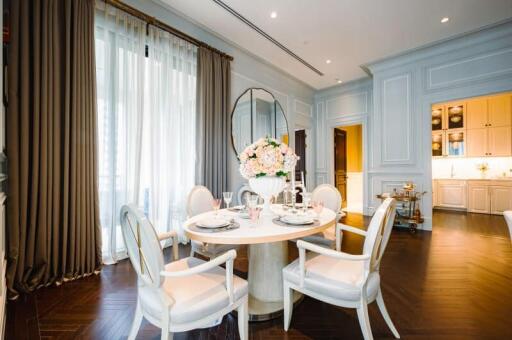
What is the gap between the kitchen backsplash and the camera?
17.4 feet

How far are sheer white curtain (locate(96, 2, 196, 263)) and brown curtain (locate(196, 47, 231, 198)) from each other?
11 cm

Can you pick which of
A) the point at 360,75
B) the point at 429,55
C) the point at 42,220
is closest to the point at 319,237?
the point at 42,220

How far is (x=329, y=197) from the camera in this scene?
2559 mm

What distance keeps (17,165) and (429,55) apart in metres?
5.78

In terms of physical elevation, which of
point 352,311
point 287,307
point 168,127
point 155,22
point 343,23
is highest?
point 343,23

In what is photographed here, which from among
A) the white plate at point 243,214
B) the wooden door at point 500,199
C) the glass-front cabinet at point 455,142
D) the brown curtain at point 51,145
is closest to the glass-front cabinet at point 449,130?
the glass-front cabinet at point 455,142

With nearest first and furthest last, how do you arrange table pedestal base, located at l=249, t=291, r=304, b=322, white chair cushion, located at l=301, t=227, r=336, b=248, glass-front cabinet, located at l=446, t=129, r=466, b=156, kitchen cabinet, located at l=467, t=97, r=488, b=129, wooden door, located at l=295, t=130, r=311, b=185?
1. table pedestal base, located at l=249, t=291, r=304, b=322
2. white chair cushion, located at l=301, t=227, r=336, b=248
3. kitchen cabinet, located at l=467, t=97, r=488, b=129
4. glass-front cabinet, located at l=446, t=129, r=466, b=156
5. wooden door, located at l=295, t=130, r=311, b=185

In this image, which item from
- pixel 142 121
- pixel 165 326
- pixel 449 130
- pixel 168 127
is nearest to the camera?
pixel 165 326

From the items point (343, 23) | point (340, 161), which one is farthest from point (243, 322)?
point (340, 161)

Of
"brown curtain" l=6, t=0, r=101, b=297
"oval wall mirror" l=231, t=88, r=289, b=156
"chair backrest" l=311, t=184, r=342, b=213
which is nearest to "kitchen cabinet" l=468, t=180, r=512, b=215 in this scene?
"oval wall mirror" l=231, t=88, r=289, b=156

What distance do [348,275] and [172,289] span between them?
101 cm

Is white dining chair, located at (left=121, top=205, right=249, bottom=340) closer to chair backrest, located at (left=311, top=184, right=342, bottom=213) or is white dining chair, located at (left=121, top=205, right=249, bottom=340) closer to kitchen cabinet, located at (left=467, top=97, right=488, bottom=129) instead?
chair backrest, located at (left=311, top=184, right=342, bottom=213)

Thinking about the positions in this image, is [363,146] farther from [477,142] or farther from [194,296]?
[194,296]

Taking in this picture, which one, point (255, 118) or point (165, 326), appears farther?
point (255, 118)
